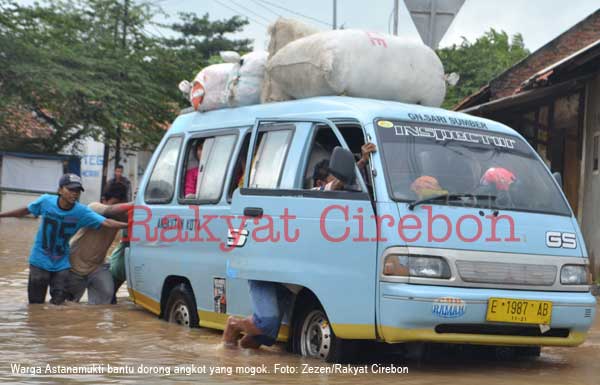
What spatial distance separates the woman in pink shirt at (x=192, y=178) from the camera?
937 cm

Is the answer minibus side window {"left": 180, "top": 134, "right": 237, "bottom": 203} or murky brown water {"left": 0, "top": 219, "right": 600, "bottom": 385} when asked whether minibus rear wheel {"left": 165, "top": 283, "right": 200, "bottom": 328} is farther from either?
minibus side window {"left": 180, "top": 134, "right": 237, "bottom": 203}

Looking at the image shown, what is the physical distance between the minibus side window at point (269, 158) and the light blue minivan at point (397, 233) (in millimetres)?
11

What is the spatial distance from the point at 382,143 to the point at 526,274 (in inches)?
51.7

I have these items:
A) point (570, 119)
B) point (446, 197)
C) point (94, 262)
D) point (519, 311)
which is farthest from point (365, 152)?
point (570, 119)

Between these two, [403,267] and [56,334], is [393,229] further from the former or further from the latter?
[56,334]

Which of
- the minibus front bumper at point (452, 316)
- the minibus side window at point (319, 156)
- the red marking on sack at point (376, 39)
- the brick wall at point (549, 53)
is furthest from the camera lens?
the brick wall at point (549, 53)

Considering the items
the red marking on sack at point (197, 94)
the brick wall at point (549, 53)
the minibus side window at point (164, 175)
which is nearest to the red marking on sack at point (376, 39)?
the red marking on sack at point (197, 94)

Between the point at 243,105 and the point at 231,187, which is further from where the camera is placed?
the point at 243,105

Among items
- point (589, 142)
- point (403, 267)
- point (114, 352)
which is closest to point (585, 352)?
point (403, 267)

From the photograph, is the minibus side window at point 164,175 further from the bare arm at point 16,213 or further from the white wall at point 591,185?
the white wall at point 591,185

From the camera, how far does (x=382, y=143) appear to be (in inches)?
286

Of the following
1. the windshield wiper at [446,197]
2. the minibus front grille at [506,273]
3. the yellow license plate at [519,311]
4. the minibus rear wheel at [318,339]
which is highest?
the windshield wiper at [446,197]

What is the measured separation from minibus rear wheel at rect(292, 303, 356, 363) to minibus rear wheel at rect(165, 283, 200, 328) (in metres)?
1.75

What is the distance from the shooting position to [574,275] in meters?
7.17
